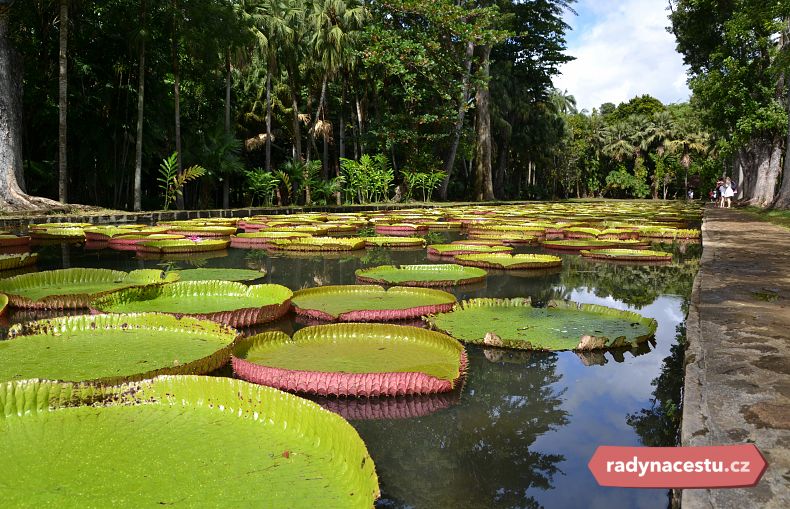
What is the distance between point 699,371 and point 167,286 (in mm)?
3201

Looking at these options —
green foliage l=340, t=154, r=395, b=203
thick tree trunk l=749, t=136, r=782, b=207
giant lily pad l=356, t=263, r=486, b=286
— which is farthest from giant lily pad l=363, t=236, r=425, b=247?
thick tree trunk l=749, t=136, r=782, b=207

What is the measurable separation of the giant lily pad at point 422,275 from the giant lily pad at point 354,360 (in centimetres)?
179

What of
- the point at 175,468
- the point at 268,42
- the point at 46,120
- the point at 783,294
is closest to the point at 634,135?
the point at 268,42

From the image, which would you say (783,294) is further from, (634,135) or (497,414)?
(634,135)

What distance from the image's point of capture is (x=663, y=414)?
212 cm

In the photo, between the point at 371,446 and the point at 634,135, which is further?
the point at 634,135

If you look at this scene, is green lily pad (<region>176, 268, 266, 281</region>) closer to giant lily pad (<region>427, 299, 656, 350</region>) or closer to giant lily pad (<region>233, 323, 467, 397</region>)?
giant lily pad (<region>427, 299, 656, 350</region>)

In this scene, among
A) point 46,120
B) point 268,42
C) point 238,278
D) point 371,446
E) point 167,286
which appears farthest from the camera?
point 268,42

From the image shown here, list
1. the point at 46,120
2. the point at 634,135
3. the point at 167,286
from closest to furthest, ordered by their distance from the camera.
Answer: the point at 167,286 → the point at 46,120 → the point at 634,135

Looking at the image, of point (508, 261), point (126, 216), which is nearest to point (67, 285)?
point (508, 261)

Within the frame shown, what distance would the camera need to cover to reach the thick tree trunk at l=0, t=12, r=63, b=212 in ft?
36.7

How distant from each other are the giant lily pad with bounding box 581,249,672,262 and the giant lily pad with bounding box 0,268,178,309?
4.78 meters

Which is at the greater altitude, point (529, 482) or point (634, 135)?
point (634, 135)

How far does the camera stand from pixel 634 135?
4769 cm
